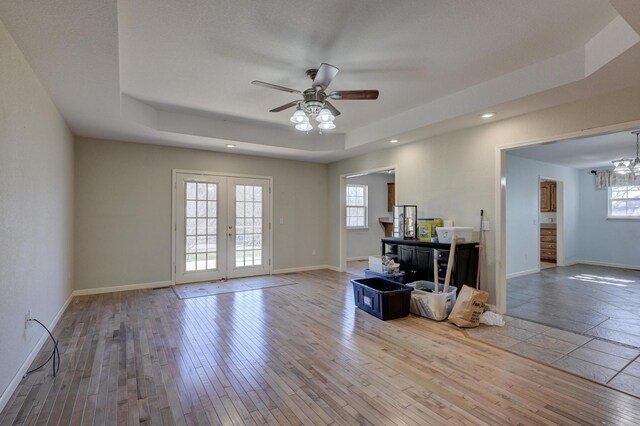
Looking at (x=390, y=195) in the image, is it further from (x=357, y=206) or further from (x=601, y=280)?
(x=601, y=280)

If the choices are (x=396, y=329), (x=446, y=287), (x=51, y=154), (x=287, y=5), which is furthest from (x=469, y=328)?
(x=51, y=154)

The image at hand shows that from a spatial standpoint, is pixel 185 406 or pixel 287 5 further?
pixel 287 5

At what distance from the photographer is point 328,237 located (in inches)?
300

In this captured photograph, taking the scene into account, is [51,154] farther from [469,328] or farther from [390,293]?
[469,328]

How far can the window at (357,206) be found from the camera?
9.01m

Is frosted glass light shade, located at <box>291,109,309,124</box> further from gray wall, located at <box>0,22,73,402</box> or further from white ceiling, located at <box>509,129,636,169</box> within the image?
white ceiling, located at <box>509,129,636,169</box>

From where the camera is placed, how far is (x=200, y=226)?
6.03 metres

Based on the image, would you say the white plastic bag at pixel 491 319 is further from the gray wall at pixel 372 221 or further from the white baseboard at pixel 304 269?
the gray wall at pixel 372 221

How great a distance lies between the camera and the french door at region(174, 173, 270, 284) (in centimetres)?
589

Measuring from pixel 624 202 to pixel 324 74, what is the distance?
Answer: 29.9 ft

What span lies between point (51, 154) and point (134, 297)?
2.47m

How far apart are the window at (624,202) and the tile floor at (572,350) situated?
21.6 feet

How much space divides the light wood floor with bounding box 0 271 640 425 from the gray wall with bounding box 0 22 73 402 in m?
0.41

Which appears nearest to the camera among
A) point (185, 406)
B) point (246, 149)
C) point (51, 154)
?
point (185, 406)
